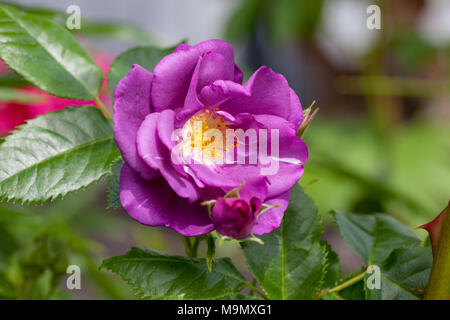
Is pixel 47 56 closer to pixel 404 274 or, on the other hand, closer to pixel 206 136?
pixel 206 136

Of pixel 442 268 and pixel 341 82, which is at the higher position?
pixel 341 82

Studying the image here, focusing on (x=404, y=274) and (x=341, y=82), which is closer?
(x=404, y=274)

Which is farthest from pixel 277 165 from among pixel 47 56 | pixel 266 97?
pixel 47 56

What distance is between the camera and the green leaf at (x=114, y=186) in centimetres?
19

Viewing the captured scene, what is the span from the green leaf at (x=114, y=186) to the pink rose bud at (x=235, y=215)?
4cm

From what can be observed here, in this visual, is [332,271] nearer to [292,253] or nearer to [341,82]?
[292,253]

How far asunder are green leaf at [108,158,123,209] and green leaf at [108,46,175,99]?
0.21ft

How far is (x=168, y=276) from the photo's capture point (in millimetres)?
207

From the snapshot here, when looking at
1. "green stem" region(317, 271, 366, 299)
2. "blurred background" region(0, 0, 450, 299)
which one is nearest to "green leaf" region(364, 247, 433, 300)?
"green stem" region(317, 271, 366, 299)

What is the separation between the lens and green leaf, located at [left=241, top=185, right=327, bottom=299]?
0.74 ft

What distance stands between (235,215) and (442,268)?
3.5 inches

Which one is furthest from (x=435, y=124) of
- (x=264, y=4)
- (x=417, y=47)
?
(x=264, y=4)

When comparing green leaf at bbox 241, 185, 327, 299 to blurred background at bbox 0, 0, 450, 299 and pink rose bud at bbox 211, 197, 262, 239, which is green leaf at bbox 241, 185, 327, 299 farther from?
blurred background at bbox 0, 0, 450, 299
